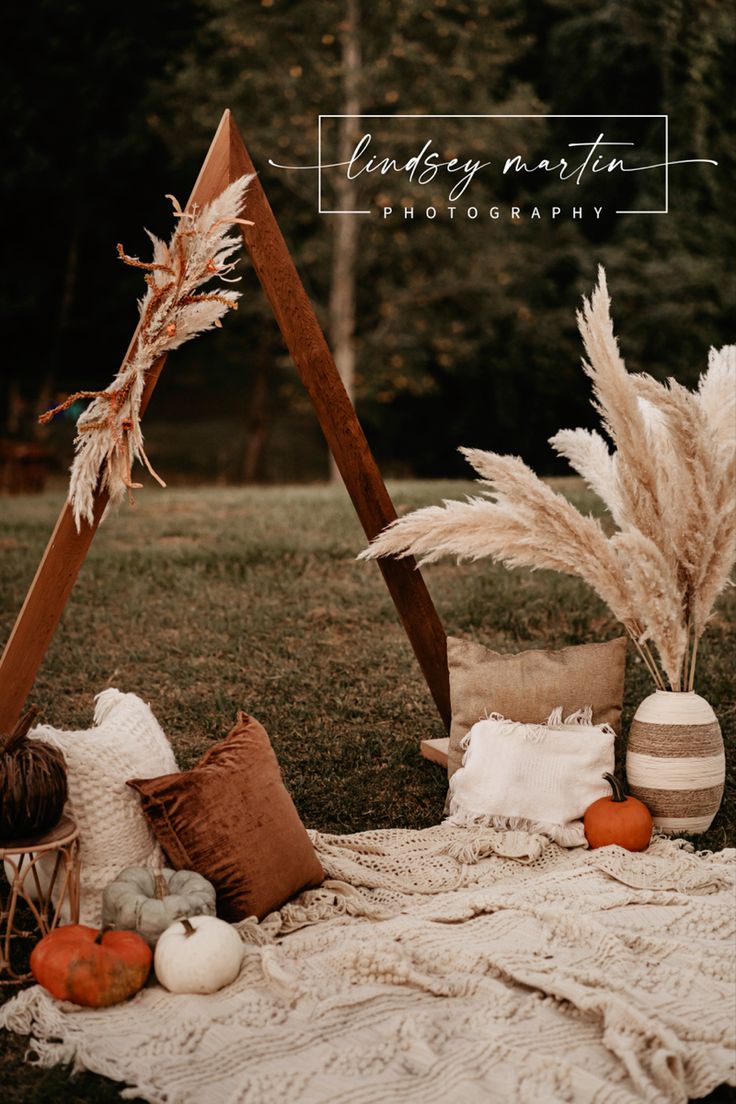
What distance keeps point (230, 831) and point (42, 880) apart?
1.58ft

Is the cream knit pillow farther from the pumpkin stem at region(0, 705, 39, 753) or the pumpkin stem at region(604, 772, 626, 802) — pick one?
the pumpkin stem at region(604, 772, 626, 802)

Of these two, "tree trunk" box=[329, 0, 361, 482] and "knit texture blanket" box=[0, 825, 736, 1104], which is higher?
"tree trunk" box=[329, 0, 361, 482]

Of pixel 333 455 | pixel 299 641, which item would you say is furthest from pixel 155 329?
pixel 299 641

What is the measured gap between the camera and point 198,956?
2572 millimetres

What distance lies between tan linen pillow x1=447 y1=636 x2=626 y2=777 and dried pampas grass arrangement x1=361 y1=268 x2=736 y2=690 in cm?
20

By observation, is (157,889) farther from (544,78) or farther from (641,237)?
(544,78)

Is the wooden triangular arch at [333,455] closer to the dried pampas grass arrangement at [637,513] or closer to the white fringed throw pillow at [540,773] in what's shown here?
the dried pampas grass arrangement at [637,513]

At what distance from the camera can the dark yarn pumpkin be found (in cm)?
259

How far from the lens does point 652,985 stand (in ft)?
8.48

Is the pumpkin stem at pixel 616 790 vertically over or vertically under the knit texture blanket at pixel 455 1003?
over

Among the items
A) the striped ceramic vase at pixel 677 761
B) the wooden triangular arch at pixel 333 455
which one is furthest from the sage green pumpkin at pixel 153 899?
the striped ceramic vase at pixel 677 761

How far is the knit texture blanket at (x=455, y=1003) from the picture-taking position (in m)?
2.25

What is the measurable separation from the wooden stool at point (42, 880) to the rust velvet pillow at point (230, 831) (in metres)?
0.23

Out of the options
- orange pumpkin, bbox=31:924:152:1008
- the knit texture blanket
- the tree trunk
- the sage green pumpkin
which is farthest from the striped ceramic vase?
the tree trunk
